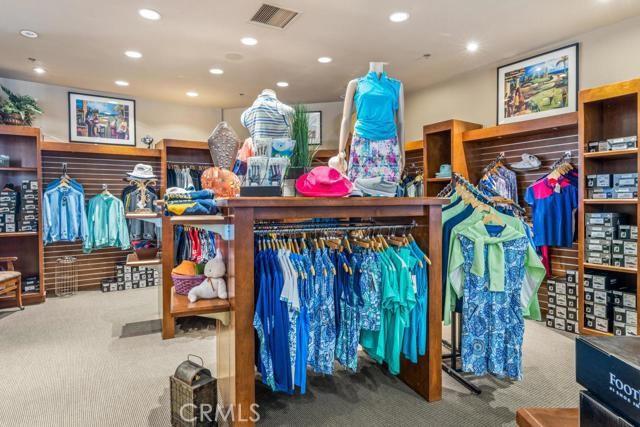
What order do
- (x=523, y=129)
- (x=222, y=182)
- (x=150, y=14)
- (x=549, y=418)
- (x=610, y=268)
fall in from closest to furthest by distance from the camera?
(x=549, y=418) → (x=222, y=182) → (x=610, y=268) → (x=150, y=14) → (x=523, y=129)

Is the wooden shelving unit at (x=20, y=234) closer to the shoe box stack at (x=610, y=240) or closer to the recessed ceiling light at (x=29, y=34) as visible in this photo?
the recessed ceiling light at (x=29, y=34)

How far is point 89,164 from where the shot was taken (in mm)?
5953

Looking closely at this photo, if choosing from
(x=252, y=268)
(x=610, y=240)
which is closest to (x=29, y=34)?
(x=252, y=268)

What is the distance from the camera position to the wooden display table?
1943 millimetres

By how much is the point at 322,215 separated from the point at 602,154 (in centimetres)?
303

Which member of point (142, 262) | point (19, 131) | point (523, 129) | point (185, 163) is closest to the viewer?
point (142, 262)

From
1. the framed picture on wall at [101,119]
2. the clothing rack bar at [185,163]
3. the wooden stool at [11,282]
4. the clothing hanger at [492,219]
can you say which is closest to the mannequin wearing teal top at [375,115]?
the clothing hanger at [492,219]

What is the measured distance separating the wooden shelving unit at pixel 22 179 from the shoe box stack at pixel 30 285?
0.19 feet

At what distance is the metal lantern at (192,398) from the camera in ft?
6.80

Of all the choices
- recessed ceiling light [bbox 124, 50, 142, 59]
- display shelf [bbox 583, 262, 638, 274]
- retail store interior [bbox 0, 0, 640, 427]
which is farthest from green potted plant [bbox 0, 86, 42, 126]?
display shelf [bbox 583, 262, 638, 274]

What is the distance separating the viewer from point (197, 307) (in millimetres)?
2068

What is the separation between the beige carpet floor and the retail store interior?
0.07 ft

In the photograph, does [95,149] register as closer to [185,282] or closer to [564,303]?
[185,282]

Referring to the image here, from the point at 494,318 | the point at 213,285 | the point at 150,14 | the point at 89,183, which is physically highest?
the point at 150,14
